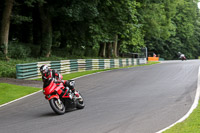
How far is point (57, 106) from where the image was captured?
10070 millimetres

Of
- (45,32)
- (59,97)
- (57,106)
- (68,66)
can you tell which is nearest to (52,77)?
(59,97)

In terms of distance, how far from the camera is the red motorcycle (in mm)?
9984

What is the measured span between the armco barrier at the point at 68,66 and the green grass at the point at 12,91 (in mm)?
3140

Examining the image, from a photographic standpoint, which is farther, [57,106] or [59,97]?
[59,97]

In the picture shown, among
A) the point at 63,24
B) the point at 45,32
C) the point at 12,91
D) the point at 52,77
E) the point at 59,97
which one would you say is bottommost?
the point at 12,91

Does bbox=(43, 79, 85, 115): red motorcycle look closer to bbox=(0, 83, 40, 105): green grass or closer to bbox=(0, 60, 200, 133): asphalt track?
bbox=(0, 60, 200, 133): asphalt track

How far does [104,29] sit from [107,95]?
20731 mm

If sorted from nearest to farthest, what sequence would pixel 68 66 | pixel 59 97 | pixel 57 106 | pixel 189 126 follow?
1. pixel 189 126
2. pixel 57 106
3. pixel 59 97
4. pixel 68 66

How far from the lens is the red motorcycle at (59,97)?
393 inches

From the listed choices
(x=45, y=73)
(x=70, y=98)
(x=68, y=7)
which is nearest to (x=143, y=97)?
(x=70, y=98)

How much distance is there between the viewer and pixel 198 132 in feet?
22.3

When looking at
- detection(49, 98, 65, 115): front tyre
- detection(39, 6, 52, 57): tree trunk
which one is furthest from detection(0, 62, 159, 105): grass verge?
detection(39, 6, 52, 57): tree trunk

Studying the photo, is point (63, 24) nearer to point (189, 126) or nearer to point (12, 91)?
point (12, 91)

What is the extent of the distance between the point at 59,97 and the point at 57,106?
0.40 metres
